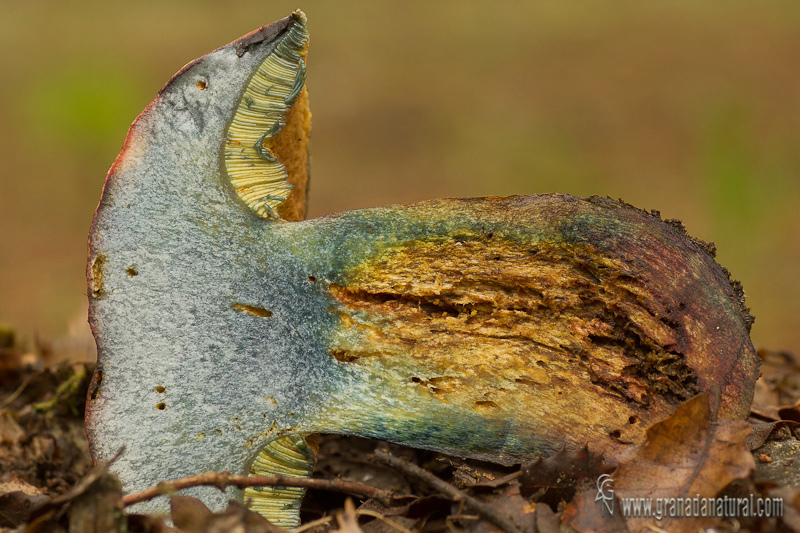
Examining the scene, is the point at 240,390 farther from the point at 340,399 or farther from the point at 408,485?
the point at 408,485

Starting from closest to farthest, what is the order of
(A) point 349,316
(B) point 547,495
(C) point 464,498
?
(C) point 464,498 < (B) point 547,495 < (A) point 349,316

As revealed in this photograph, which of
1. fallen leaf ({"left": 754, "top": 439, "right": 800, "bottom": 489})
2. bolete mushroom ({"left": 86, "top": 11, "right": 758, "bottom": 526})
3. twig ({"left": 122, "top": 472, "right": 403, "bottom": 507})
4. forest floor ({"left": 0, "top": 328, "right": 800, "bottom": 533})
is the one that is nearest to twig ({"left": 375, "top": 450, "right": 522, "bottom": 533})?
forest floor ({"left": 0, "top": 328, "right": 800, "bottom": 533})

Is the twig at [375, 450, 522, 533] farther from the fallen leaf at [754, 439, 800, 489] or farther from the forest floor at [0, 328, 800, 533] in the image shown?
the fallen leaf at [754, 439, 800, 489]

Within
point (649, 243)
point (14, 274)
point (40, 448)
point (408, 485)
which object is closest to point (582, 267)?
point (649, 243)

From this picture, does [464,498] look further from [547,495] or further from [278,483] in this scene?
[278,483]

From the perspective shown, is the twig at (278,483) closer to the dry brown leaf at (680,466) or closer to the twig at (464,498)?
the twig at (464,498)

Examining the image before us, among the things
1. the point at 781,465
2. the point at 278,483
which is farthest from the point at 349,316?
the point at 781,465
